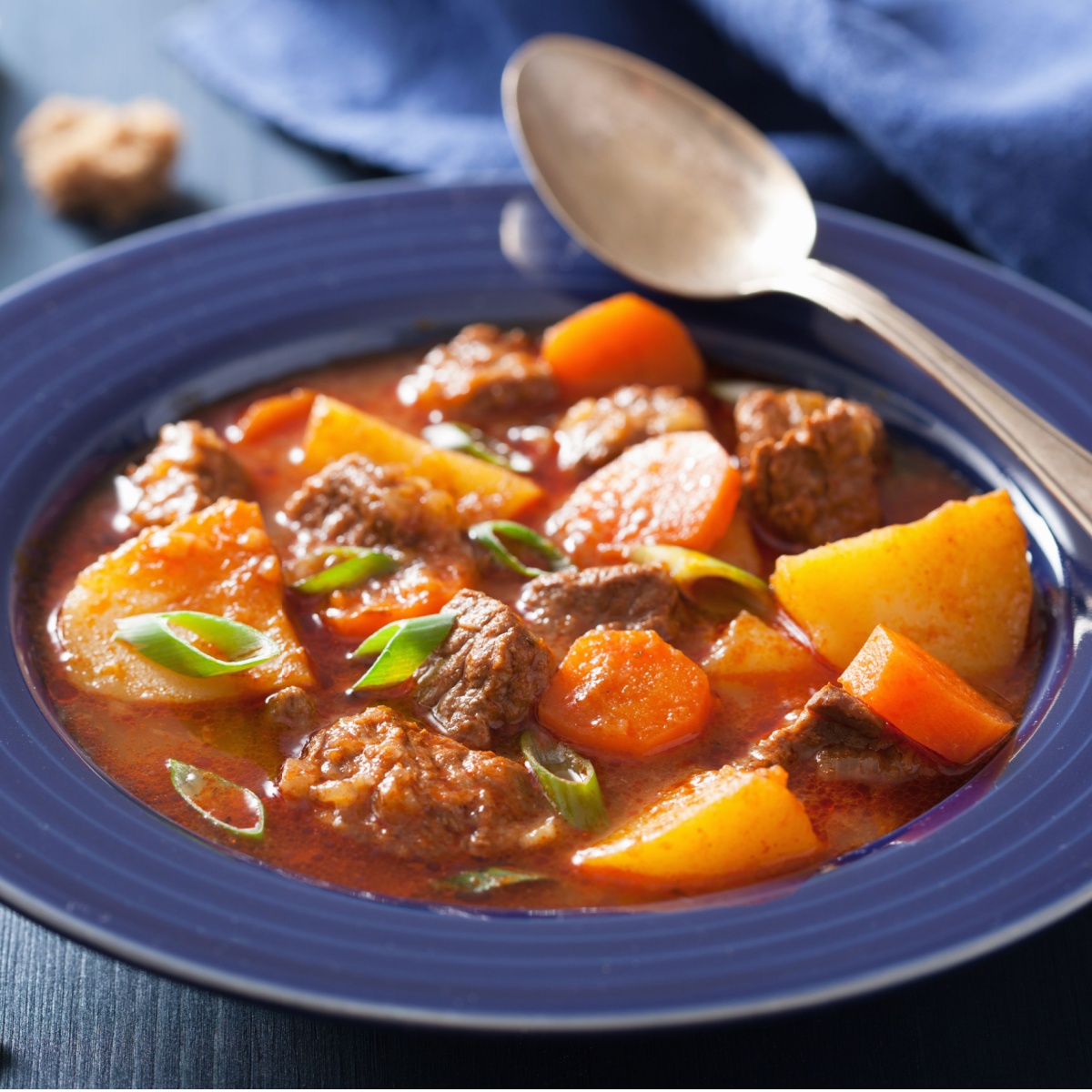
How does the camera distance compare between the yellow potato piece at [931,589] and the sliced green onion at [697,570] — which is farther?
the sliced green onion at [697,570]

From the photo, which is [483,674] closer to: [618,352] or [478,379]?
[478,379]

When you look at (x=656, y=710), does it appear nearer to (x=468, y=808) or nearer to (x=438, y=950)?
(x=468, y=808)

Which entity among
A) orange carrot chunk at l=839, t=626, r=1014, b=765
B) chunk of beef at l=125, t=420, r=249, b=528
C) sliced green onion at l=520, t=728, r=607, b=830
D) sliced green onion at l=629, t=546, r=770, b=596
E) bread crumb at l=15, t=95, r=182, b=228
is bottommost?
bread crumb at l=15, t=95, r=182, b=228

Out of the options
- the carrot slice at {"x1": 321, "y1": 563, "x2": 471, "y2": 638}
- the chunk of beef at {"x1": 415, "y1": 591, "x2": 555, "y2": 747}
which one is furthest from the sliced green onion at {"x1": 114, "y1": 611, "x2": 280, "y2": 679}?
the chunk of beef at {"x1": 415, "y1": 591, "x2": 555, "y2": 747}

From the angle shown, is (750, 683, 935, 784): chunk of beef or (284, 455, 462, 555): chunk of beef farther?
(284, 455, 462, 555): chunk of beef

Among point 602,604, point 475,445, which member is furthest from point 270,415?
point 602,604

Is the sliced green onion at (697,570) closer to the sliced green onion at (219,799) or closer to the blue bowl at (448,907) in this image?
the blue bowl at (448,907)

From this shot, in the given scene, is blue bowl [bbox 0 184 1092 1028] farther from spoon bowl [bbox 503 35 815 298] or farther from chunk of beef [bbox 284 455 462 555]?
chunk of beef [bbox 284 455 462 555]

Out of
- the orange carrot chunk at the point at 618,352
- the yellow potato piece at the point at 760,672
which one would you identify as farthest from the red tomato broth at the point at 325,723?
the orange carrot chunk at the point at 618,352
